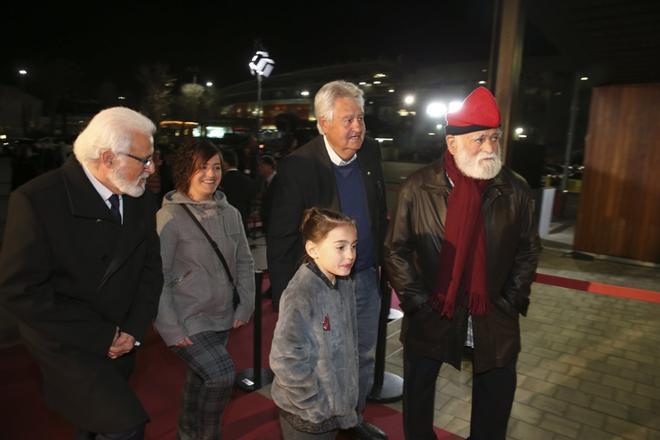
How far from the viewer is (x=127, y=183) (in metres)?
2.06

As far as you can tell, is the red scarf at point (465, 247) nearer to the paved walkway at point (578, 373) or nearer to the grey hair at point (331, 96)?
the grey hair at point (331, 96)

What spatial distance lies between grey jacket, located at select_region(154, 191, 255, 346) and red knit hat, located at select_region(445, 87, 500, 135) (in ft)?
4.51

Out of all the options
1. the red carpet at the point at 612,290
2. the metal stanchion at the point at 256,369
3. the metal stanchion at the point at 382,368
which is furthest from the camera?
the red carpet at the point at 612,290

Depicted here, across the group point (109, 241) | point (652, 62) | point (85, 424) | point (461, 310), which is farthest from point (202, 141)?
point (652, 62)

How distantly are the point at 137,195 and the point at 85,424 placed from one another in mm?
941

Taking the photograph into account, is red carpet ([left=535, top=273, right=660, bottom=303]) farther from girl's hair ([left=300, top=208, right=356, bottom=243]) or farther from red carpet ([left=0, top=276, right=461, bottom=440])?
girl's hair ([left=300, top=208, right=356, bottom=243])

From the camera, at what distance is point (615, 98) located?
24.3 ft

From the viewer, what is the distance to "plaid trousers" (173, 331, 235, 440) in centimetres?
251

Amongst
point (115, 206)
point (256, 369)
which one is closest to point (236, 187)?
point (256, 369)

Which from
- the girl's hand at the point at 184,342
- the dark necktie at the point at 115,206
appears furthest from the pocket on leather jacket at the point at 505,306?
the dark necktie at the point at 115,206

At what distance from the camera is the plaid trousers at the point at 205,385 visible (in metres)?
2.51

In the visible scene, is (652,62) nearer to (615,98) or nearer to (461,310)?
(615,98)

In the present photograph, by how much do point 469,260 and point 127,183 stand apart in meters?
1.60

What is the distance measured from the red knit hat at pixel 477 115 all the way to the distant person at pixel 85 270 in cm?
145
